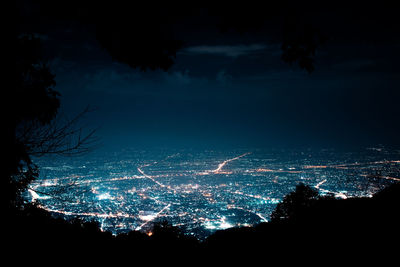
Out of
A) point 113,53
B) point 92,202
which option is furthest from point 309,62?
point 92,202

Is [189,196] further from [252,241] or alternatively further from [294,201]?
[252,241]

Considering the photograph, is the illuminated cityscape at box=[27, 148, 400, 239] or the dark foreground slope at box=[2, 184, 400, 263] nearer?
the dark foreground slope at box=[2, 184, 400, 263]

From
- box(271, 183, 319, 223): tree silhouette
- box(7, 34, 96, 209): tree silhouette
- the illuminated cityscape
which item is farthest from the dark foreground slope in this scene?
the illuminated cityscape

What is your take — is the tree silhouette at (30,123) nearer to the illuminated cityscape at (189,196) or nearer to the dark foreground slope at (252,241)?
the dark foreground slope at (252,241)

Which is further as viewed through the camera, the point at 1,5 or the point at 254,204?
the point at 254,204

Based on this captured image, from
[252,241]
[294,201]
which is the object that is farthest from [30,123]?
[294,201]

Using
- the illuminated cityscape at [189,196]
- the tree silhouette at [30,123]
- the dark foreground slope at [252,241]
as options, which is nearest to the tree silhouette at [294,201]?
the illuminated cityscape at [189,196]

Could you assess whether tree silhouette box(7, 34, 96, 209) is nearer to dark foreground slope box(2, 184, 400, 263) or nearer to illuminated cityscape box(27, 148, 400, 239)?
dark foreground slope box(2, 184, 400, 263)

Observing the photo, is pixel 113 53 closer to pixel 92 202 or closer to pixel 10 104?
pixel 10 104
